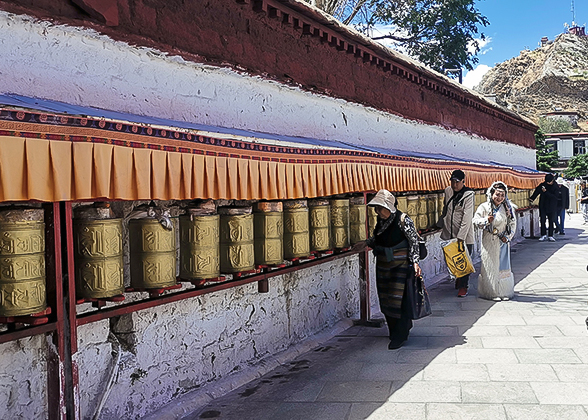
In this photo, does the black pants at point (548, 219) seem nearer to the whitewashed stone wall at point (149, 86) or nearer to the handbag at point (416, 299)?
the whitewashed stone wall at point (149, 86)

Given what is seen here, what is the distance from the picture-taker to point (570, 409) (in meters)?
3.94

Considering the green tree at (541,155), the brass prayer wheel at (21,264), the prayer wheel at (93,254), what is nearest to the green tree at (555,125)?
the green tree at (541,155)

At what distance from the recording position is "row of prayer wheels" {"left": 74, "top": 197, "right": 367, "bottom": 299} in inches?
130

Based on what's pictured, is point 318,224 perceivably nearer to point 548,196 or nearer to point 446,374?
point 446,374

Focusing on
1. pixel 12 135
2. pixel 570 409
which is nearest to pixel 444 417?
pixel 570 409

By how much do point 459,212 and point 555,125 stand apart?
56924 millimetres

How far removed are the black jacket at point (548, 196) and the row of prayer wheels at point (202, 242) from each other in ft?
35.4

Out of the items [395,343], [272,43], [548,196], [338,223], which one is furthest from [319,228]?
[548,196]

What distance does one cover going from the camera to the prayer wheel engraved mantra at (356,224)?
6266mm

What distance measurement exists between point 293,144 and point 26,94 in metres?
2.16

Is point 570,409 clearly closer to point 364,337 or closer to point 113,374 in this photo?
point 364,337

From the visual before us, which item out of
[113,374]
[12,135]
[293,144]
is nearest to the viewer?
[12,135]

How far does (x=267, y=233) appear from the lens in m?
4.71

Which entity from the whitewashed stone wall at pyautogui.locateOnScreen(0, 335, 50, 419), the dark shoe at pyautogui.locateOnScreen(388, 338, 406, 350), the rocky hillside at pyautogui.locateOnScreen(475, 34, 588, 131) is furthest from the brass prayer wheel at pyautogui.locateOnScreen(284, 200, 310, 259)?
the rocky hillside at pyautogui.locateOnScreen(475, 34, 588, 131)
